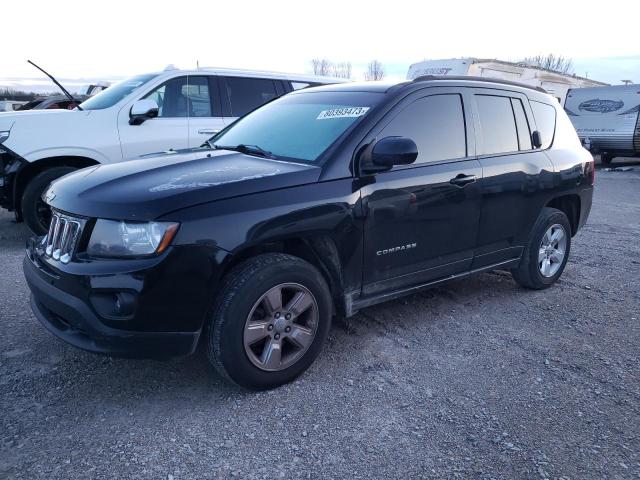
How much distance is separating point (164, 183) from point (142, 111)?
11.6 feet

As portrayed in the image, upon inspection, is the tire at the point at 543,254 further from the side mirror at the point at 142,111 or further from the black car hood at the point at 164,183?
the side mirror at the point at 142,111

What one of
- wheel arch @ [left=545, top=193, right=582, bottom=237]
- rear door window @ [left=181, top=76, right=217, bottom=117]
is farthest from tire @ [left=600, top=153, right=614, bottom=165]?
rear door window @ [left=181, top=76, right=217, bottom=117]

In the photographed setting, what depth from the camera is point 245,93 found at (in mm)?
7109

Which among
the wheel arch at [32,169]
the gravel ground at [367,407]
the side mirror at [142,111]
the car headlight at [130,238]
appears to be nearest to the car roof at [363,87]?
the gravel ground at [367,407]

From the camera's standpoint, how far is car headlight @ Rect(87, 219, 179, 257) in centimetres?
267

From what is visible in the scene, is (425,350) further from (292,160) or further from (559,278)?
(559,278)

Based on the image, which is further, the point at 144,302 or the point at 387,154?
the point at 387,154

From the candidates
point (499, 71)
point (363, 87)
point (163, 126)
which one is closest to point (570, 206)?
point (363, 87)

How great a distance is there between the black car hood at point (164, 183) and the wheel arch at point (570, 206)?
9.44ft

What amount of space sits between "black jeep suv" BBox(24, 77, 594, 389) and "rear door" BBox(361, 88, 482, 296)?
0.01 m

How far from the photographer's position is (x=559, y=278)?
5285 mm

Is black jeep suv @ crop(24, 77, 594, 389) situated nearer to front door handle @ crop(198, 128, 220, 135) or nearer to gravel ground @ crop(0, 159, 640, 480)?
gravel ground @ crop(0, 159, 640, 480)

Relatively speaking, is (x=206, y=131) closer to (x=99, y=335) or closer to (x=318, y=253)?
(x=318, y=253)

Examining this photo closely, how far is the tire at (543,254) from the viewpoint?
471cm
